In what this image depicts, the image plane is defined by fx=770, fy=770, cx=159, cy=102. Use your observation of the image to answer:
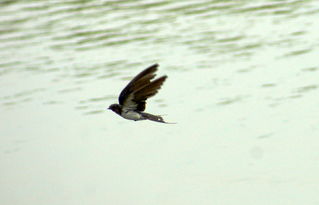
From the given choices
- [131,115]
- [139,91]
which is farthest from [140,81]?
[131,115]

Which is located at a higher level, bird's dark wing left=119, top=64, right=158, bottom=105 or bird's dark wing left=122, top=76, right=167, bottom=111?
bird's dark wing left=119, top=64, right=158, bottom=105

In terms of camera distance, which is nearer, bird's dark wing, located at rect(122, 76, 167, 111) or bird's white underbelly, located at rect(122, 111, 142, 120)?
bird's white underbelly, located at rect(122, 111, 142, 120)

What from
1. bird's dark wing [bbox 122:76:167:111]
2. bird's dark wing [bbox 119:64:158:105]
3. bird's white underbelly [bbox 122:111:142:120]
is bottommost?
bird's white underbelly [bbox 122:111:142:120]

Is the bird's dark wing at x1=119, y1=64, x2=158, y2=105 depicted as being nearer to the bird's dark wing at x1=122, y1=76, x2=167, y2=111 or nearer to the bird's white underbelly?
the bird's dark wing at x1=122, y1=76, x2=167, y2=111

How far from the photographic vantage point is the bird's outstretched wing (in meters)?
3.77

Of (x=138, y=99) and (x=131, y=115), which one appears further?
(x=138, y=99)

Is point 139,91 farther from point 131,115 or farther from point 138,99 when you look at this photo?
point 131,115

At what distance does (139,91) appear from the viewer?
3.87 m

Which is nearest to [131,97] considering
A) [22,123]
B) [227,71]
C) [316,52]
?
[22,123]

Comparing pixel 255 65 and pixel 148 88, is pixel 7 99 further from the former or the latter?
pixel 148 88

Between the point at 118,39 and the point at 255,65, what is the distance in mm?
4159

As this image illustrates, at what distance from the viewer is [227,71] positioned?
38.9 feet

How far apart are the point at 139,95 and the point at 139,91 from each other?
0.07 feet

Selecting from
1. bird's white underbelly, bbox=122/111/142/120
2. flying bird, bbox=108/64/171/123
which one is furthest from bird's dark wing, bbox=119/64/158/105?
bird's white underbelly, bbox=122/111/142/120
